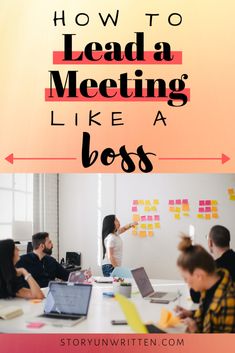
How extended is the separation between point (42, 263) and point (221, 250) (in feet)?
3.03

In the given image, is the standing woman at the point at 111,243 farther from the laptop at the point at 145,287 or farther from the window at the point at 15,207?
the window at the point at 15,207

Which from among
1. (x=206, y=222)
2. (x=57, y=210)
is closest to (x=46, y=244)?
(x=57, y=210)

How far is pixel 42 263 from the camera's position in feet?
7.61

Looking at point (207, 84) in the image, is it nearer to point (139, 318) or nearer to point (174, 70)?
point (174, 70)

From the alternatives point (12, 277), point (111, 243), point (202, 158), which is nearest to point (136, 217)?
point (111, 243)

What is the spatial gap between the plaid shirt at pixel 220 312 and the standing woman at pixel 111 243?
541mm

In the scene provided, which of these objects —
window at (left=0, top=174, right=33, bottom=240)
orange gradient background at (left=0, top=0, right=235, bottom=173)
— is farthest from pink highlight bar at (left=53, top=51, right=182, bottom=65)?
window at (left=0, top=174, right=33, bottom=240)

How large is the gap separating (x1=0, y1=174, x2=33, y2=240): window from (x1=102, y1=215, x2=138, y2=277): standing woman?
0.38 metres

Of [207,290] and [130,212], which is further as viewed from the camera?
[130,212]

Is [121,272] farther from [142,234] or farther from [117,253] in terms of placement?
[142,234]

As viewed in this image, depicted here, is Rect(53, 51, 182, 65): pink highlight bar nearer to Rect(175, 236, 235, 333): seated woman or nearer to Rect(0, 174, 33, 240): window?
Rect(0, 174, 33, 240): window

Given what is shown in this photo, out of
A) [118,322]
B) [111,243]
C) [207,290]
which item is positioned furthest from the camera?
[111,243]

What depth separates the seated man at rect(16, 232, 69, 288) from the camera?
2.23 meters

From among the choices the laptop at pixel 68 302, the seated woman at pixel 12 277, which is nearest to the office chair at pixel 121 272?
the laptop at pixel 68 302
